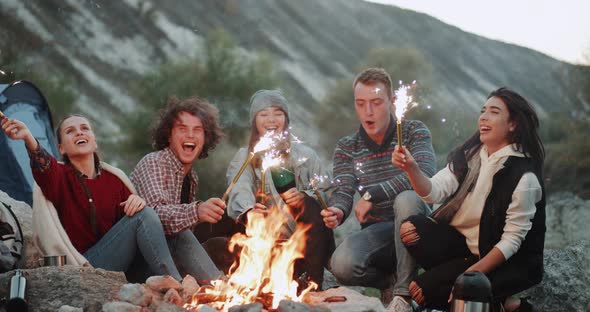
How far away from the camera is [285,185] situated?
5.57 metres

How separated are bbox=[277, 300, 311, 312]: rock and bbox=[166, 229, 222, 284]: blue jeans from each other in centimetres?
113

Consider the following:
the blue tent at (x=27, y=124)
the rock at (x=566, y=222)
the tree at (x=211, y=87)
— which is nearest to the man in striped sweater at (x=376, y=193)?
the blue tent at (x=27, y=124)

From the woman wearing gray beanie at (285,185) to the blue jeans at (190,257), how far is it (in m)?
0.43

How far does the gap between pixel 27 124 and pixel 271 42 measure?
107 ft

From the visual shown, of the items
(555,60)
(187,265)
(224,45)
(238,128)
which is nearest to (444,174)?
(187,265)

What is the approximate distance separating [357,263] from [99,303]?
6.32ft

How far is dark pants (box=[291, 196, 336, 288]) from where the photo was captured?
5191 mm

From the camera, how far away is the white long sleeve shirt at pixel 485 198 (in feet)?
15.0

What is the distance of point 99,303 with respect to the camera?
4.01m

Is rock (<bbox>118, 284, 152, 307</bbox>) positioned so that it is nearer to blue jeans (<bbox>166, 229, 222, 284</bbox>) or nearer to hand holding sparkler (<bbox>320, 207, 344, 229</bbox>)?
blue jeans (<bbox>166, 229, 222, 284</bbox>)

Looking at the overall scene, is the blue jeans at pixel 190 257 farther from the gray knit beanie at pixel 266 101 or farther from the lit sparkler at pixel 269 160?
the gray knit beanie at pixel 266 101

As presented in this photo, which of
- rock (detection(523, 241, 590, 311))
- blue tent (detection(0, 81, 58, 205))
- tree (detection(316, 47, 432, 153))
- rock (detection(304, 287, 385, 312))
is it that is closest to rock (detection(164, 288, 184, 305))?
rock (detection(304, 287, 385, 312))

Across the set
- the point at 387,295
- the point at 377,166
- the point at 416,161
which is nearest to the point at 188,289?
the point at 387,295

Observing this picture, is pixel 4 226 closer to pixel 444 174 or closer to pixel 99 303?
pixel 99 303
